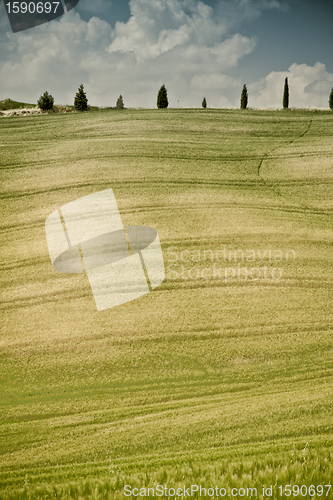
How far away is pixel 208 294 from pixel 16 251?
374 inches

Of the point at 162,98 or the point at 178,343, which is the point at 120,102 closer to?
the point at 162,98

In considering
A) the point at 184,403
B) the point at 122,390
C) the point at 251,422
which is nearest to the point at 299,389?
the point at 251,422

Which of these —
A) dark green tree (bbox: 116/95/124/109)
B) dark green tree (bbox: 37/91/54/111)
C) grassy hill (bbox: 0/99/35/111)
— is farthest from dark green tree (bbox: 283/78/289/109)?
grassy hill (bbox: 0/99/35/111)

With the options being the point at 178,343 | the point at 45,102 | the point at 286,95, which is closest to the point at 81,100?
the point at 45,102

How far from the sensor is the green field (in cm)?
510

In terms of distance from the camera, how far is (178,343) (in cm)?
1036

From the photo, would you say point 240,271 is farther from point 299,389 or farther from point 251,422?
point 251,422
